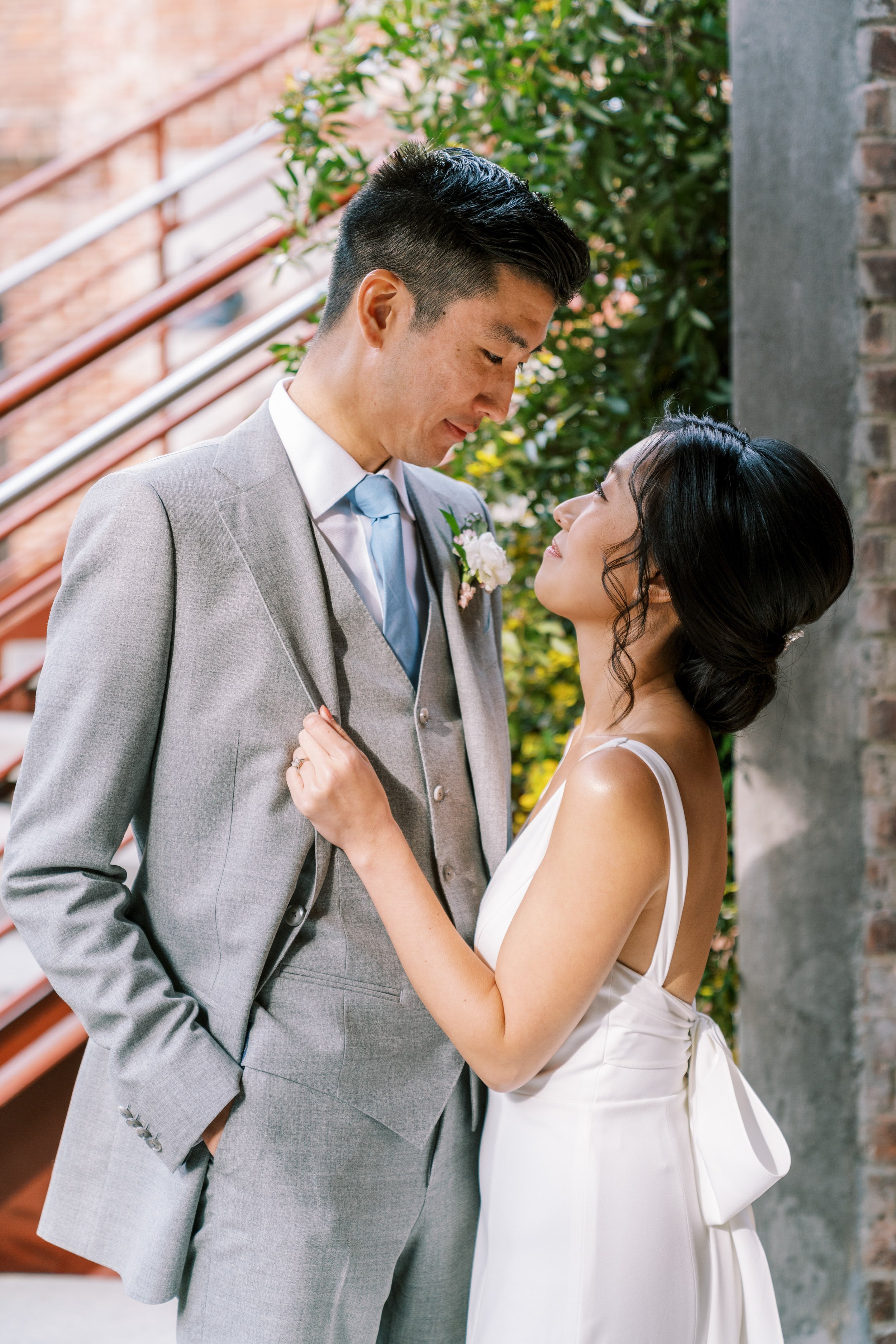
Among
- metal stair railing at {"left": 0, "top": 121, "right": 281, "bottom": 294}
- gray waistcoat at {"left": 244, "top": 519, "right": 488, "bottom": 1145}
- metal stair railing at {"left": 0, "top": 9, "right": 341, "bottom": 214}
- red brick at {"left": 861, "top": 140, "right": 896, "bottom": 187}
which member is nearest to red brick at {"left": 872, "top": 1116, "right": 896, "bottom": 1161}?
gray waistcoat at {"left": 244, "top": 519, "right": 488, "bottom": 1145}

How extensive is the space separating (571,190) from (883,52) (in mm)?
628

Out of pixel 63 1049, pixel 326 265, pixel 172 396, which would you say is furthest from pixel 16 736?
pixel 326 265

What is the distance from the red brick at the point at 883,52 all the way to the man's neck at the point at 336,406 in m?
1.22

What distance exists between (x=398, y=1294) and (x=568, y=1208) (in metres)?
0.29

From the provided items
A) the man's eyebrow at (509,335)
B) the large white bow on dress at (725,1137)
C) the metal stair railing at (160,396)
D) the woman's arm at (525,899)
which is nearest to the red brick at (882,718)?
the large white bow on dress at (725,1137)

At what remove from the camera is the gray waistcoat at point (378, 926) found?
129cm

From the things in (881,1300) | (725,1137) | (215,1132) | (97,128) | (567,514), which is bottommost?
(881,1300)

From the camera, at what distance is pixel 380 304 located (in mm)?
1396

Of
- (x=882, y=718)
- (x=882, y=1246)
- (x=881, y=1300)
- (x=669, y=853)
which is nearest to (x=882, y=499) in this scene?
(x=882, y=718)

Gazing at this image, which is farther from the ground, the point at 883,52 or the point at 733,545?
the point at 883,52

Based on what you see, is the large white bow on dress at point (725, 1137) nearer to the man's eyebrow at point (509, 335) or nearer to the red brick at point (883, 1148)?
the red brick at point (883, 1148)

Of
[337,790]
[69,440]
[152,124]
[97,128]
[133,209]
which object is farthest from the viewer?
[97,128]

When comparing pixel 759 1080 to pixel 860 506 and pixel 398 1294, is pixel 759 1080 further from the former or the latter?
pixel 860 506

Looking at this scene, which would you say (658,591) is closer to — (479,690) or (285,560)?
(479,690)
